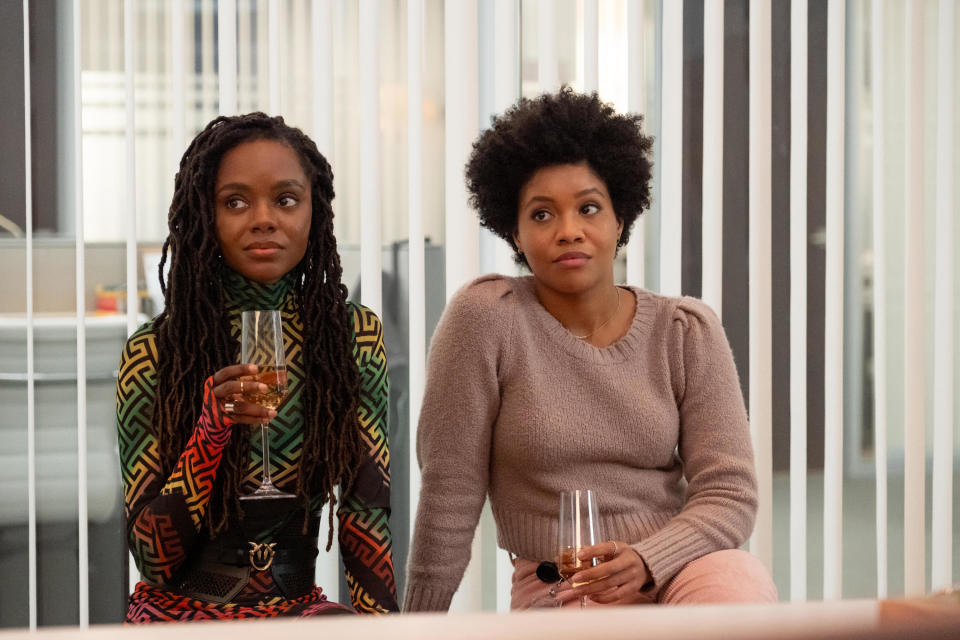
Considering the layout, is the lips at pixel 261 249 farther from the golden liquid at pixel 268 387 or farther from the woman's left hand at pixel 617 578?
the woman's left hand at pixel 617 578

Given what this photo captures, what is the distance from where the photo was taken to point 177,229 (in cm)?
176

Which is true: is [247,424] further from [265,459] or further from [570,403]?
[570,403]

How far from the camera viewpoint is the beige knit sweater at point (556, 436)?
6.06 feet

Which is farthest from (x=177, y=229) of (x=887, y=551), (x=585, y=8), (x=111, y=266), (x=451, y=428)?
(x=887, y=551)

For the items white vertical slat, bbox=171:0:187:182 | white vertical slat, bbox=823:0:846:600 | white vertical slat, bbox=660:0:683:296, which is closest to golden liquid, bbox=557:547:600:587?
white vertical slat, bbox=660:0:683:296

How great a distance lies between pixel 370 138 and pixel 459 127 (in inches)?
8.8

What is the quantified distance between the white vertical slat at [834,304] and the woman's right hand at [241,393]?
1.82m

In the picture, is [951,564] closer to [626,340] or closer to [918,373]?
[918,373]

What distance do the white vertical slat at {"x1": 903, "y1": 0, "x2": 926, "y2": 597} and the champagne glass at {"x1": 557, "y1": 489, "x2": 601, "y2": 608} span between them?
68.2 inches

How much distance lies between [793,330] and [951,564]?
2.84 ft

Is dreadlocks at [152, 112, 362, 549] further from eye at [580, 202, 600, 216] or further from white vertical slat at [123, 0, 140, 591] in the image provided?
white vertical slat at [123, 0, 140, 591]

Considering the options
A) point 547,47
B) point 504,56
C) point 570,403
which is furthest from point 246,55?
point 570,403

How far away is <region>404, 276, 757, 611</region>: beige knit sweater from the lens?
1846 mm

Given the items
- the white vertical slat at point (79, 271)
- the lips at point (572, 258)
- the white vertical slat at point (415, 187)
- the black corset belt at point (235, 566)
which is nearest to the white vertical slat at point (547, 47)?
the white vertical slat at point (415, 187)
